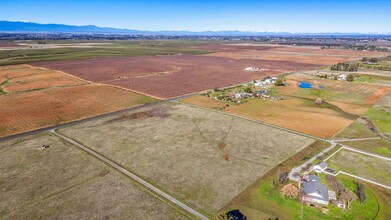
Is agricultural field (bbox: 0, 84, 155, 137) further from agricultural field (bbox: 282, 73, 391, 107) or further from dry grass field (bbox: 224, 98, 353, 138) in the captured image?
agricultural field (bbox: 282, 73, 391, 107)

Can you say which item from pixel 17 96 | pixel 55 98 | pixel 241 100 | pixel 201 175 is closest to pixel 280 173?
pixel 201 175

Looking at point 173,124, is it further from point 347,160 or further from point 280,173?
point 347,160

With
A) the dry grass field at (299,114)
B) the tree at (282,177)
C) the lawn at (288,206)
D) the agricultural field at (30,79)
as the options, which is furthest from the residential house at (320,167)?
the agricultural field at (30,79)

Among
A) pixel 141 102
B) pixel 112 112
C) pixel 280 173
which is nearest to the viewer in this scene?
pixel 280 173

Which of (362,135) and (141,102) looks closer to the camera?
(362,135)

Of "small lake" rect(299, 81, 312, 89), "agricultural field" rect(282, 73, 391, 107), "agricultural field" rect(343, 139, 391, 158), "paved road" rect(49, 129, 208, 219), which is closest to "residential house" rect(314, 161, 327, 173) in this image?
"agricultural field" rect(343, 139, 391, 158)

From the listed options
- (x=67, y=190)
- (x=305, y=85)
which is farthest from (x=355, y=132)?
(x=67, y=190)

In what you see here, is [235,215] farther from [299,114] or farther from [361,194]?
[299,114]
